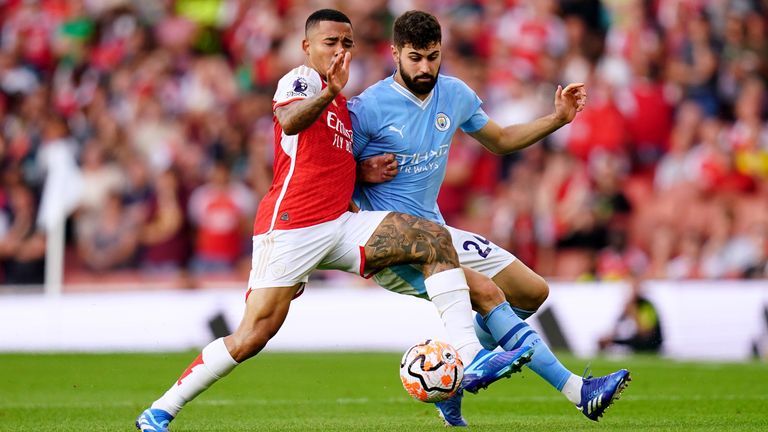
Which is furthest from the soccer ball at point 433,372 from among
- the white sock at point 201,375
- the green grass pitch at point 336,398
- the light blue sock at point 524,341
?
the white sock at point 201,375

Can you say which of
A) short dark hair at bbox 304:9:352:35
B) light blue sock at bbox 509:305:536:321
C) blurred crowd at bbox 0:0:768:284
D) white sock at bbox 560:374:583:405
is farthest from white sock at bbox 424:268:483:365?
blurred crowd at bbox 0:0:768:284

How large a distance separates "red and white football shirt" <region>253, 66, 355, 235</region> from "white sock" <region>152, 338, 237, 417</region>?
2.54ft

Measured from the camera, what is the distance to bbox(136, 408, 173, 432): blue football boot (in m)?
7.84

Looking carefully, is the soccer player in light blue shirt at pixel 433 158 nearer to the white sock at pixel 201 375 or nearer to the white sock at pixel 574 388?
the white sock at pixel 574 388

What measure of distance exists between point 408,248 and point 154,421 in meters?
1.78

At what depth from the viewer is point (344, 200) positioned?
821cm

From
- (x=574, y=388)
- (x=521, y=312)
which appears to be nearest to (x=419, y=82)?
(x=521, y=312)

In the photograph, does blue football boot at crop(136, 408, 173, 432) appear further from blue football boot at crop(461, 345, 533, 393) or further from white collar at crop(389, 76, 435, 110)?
white collar at crop(389, 76, 435, 110)

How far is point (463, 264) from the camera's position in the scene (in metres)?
8.48

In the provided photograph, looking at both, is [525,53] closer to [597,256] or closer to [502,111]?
[502,111]

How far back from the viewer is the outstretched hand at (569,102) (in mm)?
8594

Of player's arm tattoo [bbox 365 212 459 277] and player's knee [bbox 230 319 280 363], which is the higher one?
player's arm tattoo [bbox 365 212 459 277]

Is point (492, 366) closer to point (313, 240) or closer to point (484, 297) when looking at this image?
point (484, 297)

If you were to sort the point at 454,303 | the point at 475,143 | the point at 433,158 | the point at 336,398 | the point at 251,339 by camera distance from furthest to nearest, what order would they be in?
the point at 475,143, the point at 336,398, the point at 433,158, the point at 454,303, the point at 251,339
